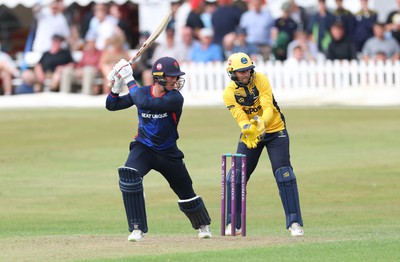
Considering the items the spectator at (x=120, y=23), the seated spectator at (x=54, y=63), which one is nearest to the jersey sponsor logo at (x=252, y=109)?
the seated spectator at (x=54, y=63)

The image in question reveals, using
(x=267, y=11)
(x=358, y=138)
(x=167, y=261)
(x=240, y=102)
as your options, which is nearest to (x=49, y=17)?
(x=267, y=11)

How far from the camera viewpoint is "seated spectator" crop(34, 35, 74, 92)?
104 ft

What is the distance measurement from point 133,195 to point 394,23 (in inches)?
757

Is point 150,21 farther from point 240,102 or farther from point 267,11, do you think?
point 240,102

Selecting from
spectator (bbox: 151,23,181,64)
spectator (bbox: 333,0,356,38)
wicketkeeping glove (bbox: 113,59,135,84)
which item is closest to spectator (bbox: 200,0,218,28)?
spectator (bbox: 151,23,181,64)

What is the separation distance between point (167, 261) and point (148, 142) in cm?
194

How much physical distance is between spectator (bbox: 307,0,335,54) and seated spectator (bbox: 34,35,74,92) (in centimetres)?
631

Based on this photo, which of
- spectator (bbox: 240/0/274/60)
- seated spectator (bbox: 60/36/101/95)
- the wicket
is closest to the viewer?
the wicket

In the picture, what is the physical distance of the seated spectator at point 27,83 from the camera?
1267 inches

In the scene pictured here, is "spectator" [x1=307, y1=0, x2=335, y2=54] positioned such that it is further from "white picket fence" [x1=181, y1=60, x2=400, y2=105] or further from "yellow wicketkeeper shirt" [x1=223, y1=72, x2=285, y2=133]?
"yellow wicketkeeper shirt" [x1=223, y1=72, x2=285, y2=133]

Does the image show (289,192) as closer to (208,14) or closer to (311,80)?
(311,80)

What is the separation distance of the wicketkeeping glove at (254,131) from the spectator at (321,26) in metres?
17.9

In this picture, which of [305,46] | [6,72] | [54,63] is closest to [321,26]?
[305,46]

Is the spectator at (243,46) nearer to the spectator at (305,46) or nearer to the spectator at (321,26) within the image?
the spectator at (305,46)
